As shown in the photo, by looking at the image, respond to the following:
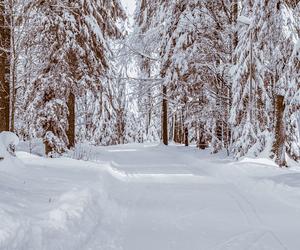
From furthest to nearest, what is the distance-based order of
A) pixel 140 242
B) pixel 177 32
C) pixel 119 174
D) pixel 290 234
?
pixel 177 32 → pixel 119 174 → pixel 290 234 → pixel 140 242

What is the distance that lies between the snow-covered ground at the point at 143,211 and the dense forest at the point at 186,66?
3.58 meters

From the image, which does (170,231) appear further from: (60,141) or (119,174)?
(60,141)

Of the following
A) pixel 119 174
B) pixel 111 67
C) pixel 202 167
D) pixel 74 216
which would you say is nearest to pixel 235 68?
pixel 202 167

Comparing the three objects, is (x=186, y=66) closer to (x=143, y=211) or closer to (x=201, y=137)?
(x=201, y=137)

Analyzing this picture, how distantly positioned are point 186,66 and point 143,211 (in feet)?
41.9

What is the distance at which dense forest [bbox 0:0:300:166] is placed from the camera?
12812 mm

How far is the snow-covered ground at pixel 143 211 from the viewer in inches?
196

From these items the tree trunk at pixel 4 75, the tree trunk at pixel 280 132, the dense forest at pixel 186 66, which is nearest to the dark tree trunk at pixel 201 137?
the dense forest at pixel 186 66

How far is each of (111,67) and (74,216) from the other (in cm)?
1328

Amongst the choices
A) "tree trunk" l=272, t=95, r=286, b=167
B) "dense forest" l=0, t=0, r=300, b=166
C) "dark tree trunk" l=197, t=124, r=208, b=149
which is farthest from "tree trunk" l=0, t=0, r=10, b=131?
"dark tree trunk" l=197, t=124, r=208, b=149

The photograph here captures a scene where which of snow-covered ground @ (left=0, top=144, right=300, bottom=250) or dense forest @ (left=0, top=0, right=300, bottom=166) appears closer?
snow-covered ground @ (left=0, top=144, right=300, bottom=250)

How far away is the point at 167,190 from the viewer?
9672 mm

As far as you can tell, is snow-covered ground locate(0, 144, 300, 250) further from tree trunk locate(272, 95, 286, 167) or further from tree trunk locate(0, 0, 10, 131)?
tree trunk locate(272, 95, 286, 167)

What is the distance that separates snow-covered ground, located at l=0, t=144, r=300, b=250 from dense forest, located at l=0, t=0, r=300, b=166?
3.58 metres
